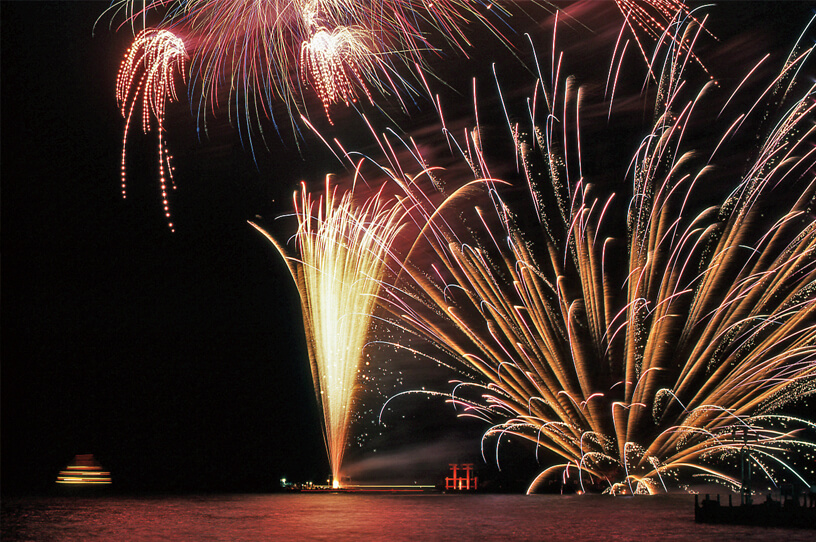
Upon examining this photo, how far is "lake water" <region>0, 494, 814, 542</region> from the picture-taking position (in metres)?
14.0

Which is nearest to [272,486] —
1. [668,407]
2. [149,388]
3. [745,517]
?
[149,388]

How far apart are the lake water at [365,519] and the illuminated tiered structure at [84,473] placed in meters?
7.82

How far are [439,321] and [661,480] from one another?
10245 millimetres

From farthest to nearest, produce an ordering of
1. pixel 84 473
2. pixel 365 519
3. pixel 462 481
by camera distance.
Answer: pixel 84 473, pixel 462 481, pixel 365 519

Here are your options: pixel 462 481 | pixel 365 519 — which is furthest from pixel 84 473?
pixel 365 519

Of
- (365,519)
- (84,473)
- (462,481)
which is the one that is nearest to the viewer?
(365,519)

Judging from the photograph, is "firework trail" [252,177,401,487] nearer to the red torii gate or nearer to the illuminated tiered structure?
the red torii gate

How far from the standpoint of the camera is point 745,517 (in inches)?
628

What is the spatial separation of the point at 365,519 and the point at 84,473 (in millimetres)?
21410

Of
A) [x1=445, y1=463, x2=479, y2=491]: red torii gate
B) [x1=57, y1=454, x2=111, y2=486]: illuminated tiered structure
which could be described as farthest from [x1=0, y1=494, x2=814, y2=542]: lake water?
[x1=57, y1=454, x2=111, y2=486]: illuminated tiered structure

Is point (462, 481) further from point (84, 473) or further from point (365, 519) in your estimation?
point (84, 473)

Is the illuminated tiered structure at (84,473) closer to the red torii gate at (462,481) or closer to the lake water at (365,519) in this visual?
the lake water at (365,519)

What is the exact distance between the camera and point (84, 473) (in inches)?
1300

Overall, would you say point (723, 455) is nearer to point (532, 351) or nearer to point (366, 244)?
point (532, 351)
